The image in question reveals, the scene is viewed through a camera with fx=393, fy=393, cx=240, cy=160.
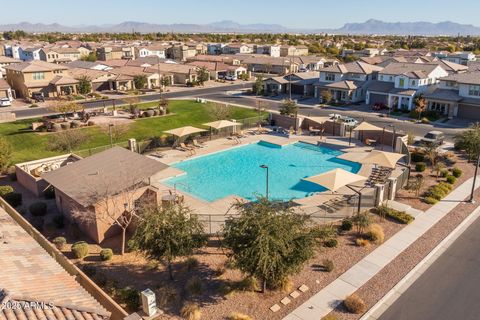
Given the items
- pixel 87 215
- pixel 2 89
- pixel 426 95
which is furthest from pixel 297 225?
pixel 2 89

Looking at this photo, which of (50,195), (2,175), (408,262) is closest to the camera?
(408,262)

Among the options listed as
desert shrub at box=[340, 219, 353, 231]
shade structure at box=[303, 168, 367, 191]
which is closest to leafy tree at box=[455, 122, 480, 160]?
shade structure at box=[303, 168, 367, 191]

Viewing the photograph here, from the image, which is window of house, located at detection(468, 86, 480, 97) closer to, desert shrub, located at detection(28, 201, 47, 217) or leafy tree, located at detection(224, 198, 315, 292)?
leafy tree, located at detection(224, 198, 315, 292)

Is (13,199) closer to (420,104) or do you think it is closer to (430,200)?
(430,200)

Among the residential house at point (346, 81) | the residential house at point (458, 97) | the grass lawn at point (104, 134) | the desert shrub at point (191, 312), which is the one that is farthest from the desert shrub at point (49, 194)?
the residential house at point (458, 97)

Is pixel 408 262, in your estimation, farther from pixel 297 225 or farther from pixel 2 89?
pixel 2 89

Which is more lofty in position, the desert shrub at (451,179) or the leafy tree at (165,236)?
the leafy tree at (165,236)

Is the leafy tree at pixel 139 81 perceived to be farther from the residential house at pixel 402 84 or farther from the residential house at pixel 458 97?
the residential house at pixel 458 97
